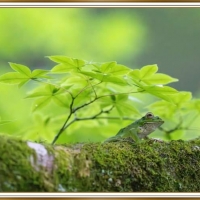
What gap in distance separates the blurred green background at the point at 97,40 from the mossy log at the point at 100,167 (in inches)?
115

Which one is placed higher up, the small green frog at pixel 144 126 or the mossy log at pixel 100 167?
the mossy log at pixel 100 167

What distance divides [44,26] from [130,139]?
4.93 m

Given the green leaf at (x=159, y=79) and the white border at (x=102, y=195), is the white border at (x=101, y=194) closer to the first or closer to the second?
the white border at (x=102, y=195)

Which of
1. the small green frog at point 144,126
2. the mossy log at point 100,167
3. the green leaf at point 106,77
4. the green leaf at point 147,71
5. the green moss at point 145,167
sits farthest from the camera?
the small green frog at point 144,126

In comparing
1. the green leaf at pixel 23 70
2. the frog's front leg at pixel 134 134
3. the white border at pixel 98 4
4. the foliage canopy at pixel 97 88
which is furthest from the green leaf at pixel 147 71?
the green leaf at pixel 23 70

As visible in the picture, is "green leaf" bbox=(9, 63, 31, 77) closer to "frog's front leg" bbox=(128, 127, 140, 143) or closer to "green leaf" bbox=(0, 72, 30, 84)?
"green leaf" bbox=(0, 72, 30, 84)

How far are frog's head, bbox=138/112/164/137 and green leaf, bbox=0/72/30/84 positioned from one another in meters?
1.02

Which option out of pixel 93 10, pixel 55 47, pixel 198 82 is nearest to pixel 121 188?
pixel 55 47

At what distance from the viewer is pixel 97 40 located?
7324 mm

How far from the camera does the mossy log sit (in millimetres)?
1583

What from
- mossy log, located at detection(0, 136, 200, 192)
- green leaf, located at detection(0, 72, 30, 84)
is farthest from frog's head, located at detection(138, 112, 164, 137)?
green leaf, located at detection(0, 72, 30, 84)

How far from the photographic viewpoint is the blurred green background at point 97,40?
258 inches

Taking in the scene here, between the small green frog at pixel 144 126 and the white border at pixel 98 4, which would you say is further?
the small green frog at pixel 144 126

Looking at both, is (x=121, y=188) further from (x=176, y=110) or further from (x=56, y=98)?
(x=176, y=110)
